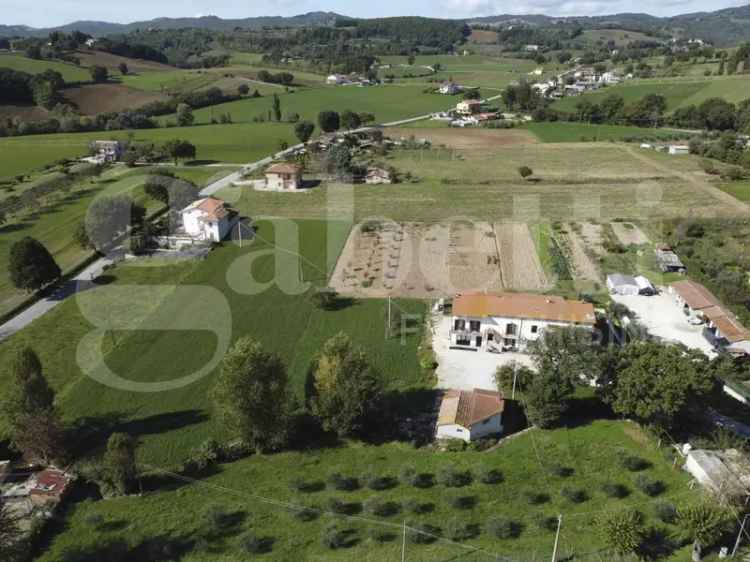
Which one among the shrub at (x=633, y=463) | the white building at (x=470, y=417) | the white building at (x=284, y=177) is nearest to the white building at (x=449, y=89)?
the white building at (x=284, y=177)

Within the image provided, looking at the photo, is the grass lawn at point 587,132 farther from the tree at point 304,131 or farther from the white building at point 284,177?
the white building at point 284,177

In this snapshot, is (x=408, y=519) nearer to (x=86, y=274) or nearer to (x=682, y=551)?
(x=682, y=551)

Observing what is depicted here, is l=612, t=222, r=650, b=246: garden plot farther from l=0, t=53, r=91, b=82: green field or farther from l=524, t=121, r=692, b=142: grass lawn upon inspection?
l=0, t=53, r=91, b=82: green field

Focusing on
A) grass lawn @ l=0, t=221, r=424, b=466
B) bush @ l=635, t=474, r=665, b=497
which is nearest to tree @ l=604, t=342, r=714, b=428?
bush @ l=635, t=474, r=665, b=497

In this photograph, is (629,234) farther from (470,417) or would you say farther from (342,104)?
(342,104)

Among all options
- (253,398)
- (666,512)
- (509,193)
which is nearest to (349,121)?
(509,193)

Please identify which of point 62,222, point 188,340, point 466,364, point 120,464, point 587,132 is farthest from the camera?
point 587,132
